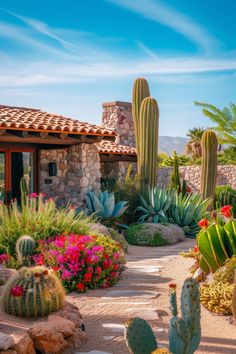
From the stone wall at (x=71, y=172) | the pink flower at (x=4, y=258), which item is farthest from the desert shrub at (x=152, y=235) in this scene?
the pink flower at (x=4, y=258)

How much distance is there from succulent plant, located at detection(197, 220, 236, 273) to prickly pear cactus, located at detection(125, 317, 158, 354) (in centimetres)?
340

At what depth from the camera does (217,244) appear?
7.32m

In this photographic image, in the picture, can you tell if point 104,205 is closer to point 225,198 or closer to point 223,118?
point 225,198

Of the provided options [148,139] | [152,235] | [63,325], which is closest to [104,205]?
[152,235]

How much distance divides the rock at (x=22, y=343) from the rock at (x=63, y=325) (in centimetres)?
32

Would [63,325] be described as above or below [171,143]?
below

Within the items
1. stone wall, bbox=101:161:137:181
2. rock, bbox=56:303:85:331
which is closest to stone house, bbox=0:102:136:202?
stone wall, bbox=101:161:137:181

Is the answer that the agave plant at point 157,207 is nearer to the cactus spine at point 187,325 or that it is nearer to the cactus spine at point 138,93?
the cactus spine at point 138,93

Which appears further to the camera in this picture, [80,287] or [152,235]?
[152,235]

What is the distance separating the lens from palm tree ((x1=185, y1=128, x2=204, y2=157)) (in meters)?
30.7

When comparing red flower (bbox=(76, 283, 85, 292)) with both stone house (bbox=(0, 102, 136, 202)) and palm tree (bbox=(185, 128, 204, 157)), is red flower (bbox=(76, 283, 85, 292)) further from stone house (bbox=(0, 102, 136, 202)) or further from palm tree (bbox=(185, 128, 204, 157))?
palm tree (bbox=(185, 128, 204, 157))

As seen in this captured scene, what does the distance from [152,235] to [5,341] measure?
8212mm

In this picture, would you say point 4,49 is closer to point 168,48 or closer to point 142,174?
point 168,48

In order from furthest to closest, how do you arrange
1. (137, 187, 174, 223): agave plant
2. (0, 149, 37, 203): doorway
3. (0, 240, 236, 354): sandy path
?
(137, 187, 174, 223): agave plant, (0, 149, 37, 203): doorway, (0, 240, 236, 354): sandy path
